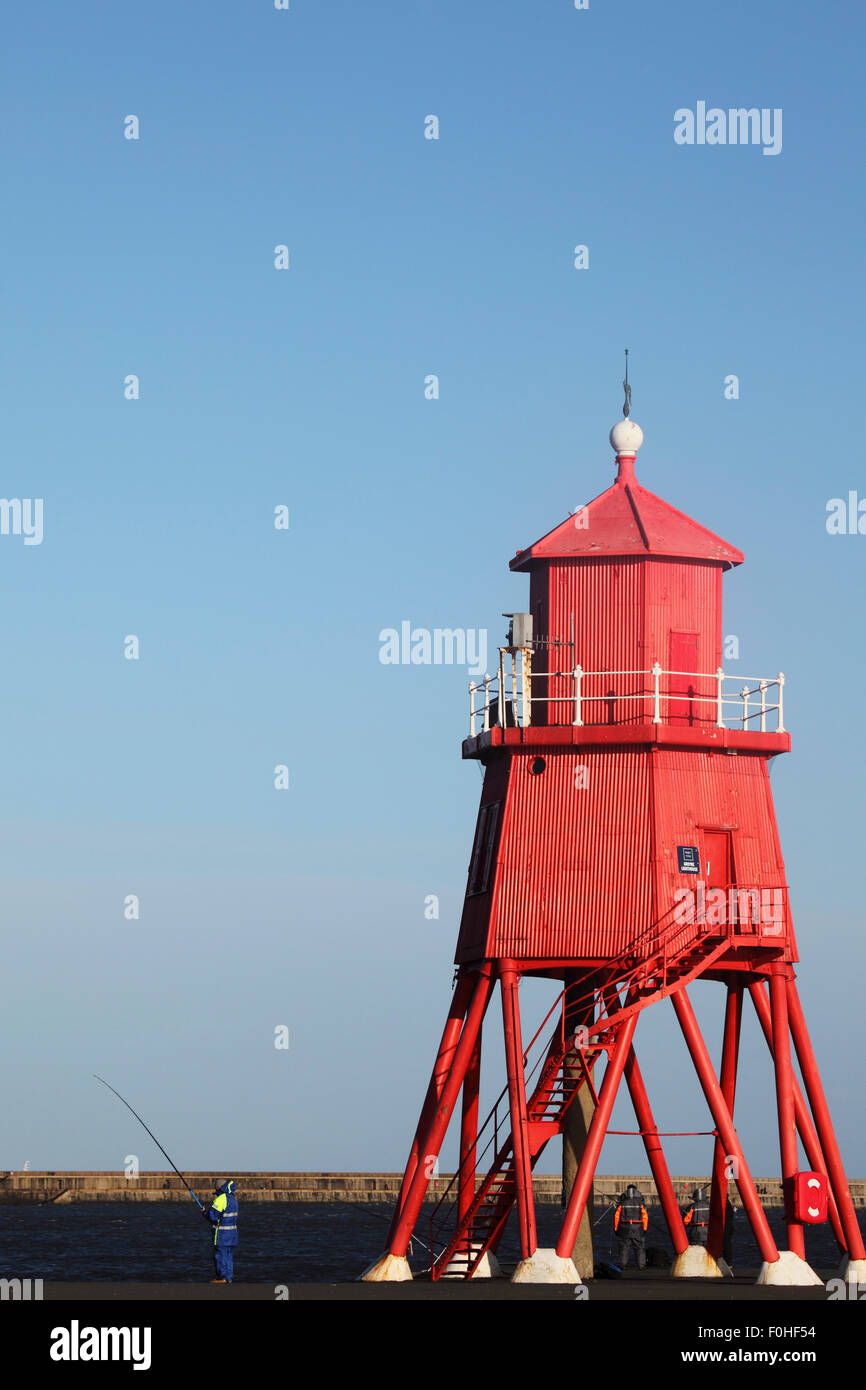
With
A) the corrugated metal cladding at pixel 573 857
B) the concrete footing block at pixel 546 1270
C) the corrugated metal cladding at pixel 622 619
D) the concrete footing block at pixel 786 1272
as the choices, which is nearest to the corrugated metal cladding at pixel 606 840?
the corrugated metal cladding at pixel 573 857

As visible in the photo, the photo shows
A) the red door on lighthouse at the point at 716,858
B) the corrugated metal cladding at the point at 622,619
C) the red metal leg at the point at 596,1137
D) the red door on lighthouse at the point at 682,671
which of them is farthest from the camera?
the red door on lighthouse at the point at 682,671

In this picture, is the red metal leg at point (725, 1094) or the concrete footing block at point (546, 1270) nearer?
the concrete footing block at point (546, 1270)

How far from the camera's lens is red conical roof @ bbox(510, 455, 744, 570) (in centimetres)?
4275

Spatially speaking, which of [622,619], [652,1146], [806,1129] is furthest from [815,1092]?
[622,619]

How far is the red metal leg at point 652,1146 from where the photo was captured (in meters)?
43.3

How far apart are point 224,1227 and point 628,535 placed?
1562 centimetres

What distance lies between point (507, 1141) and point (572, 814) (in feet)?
21.1

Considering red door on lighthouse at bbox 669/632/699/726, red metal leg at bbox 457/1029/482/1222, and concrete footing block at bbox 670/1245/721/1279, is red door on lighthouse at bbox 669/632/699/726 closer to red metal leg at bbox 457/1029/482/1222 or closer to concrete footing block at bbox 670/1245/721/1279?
red metal leg at bbox 457/1029/482/1222

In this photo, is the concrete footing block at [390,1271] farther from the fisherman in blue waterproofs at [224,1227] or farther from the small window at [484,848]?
the small window at [484,848]

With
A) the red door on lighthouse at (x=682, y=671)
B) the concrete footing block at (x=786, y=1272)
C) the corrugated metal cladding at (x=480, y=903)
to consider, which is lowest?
the concrete footing block at (x=786, y=1272)

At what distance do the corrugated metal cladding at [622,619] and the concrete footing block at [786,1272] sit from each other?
10.6 metres

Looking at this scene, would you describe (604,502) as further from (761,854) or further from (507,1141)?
(507,1141)
